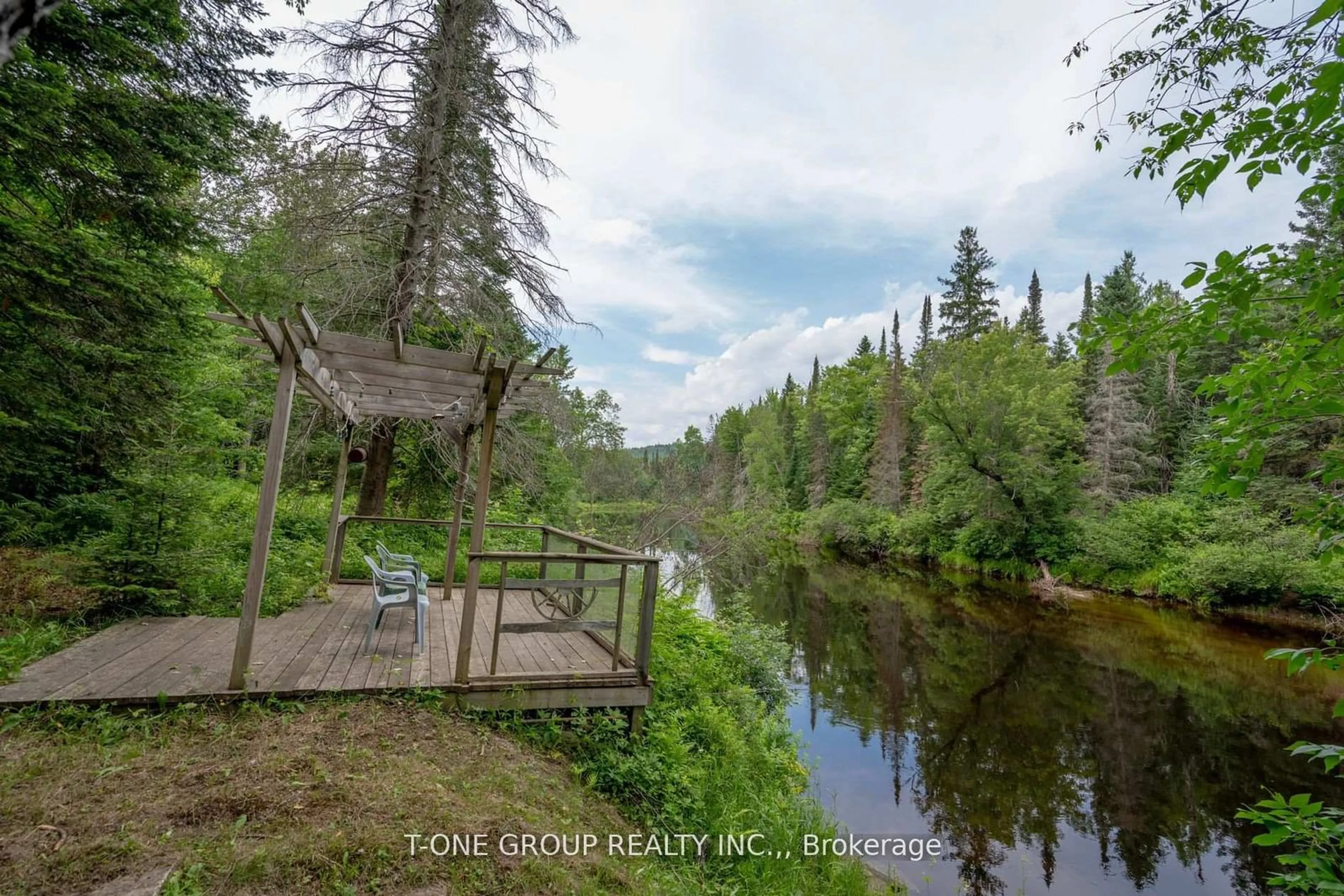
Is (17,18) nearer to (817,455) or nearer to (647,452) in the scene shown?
(647,452)

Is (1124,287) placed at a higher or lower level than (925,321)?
lower

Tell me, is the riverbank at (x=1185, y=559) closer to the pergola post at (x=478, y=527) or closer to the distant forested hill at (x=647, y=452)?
the distant forested hill at (x=647, y=452)

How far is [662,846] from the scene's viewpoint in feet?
11.1

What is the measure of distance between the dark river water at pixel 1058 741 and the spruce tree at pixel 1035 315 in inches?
934

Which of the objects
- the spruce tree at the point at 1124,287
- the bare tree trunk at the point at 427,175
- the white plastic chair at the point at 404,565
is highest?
the spruce tree at the point at 1124,287

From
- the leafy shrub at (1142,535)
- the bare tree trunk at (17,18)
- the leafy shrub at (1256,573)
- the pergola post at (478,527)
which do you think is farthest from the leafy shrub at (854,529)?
the bare tree trunk at (17,18)

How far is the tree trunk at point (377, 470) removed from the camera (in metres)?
8.47

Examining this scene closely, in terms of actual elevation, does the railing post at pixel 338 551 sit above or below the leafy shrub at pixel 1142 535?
below

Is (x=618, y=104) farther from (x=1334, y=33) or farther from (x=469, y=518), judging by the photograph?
(x=1334, y=33)

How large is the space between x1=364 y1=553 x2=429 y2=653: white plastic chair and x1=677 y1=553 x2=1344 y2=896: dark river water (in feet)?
14.7

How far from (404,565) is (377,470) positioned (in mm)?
3024

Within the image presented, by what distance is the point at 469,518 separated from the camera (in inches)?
412

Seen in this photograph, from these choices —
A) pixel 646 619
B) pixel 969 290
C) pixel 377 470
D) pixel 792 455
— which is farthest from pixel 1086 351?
pixel 792 455

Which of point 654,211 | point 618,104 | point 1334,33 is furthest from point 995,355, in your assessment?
point 1334,33
